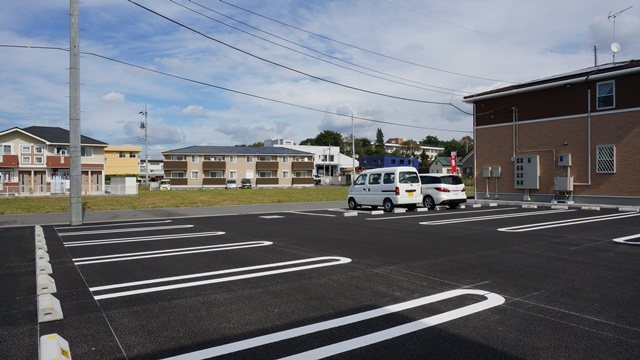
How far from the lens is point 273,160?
7256 cm

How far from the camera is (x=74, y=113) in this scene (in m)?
15.5

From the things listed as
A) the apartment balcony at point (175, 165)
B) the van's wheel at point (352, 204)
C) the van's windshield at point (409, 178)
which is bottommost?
the van's wheel at point (352, 204)

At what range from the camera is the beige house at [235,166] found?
67062 millimetres

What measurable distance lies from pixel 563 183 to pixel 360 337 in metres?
20.4

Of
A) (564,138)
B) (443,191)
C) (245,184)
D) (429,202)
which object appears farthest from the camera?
(245,184)

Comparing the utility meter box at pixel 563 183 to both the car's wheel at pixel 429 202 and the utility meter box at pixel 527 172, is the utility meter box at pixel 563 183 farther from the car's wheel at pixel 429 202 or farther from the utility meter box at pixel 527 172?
the car's wheel at pixel 429 202

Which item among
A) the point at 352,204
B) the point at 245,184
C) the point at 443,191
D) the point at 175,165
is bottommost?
the point at 352,204

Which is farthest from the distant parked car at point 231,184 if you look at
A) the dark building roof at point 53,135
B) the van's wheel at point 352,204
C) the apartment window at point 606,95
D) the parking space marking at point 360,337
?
the parking space marking at point 360,337

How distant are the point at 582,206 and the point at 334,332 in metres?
19.3

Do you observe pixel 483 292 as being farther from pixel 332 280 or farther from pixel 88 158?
pixel 88 158

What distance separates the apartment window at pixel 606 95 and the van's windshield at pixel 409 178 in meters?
9.45

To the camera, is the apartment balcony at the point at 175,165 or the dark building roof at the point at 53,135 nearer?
the dark building roof at the point at 53,135

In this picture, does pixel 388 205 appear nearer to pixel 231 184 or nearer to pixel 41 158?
pixel 41 158

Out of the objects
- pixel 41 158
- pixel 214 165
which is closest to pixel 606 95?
pixel 41 158
